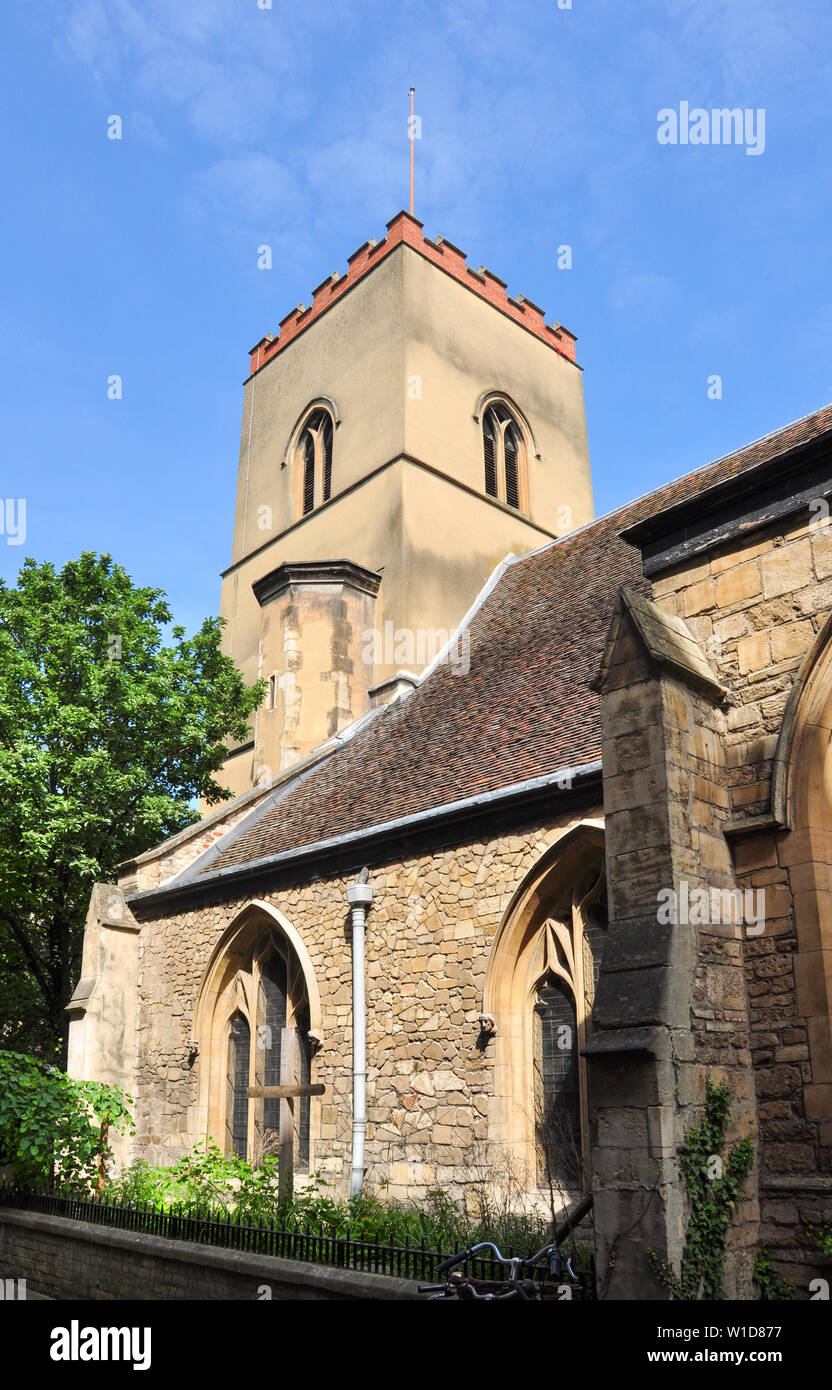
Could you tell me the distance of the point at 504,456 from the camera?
24.0m

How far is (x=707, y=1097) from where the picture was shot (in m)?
6.33

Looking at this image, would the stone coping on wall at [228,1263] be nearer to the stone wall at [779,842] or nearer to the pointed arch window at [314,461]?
the stone wall at [779,842]

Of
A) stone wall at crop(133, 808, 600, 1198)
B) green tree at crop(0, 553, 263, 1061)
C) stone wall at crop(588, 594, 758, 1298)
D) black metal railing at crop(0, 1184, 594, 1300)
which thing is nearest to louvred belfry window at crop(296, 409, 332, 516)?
green tree at crop(0, 553, 263, 1061)

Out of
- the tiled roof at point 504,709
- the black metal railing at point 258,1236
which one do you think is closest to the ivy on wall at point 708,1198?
the black metal railing at point 258,1236

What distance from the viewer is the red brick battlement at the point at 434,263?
23812 mm

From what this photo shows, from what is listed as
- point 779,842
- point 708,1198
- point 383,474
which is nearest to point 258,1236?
point 708,1198

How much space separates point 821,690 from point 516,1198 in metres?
4.77

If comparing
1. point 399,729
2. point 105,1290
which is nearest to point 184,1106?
point 105,1290

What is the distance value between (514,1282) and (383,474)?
55.7 ft

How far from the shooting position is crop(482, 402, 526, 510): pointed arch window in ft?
77.3

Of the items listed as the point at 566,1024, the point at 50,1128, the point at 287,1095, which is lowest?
the point at 50,1128

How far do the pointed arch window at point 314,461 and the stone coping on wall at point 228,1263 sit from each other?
15.8 meters

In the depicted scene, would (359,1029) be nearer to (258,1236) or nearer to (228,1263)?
(258,1236)

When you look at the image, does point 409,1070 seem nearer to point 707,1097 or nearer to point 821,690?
point 707,1097
